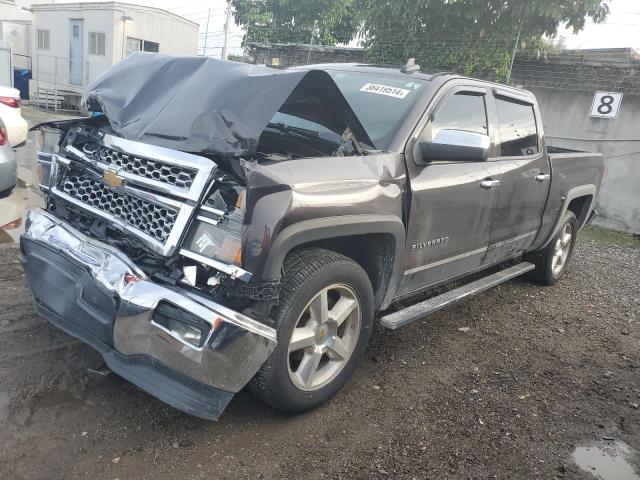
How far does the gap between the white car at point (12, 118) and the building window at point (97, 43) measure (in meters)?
11.8

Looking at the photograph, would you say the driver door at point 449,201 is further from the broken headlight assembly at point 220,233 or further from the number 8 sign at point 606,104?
the number 8 sign at point 606,104

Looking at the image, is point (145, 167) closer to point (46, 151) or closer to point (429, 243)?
point (46, 151)

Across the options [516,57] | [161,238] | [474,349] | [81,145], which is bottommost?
[474,349]

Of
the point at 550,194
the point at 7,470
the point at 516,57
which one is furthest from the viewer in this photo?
the point at 516,57

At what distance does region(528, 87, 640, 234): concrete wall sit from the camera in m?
8.99

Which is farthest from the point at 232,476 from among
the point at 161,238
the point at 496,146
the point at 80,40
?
the point at 80,40

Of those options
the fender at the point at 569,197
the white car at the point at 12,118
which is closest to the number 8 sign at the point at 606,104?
the fender at the point at 569,197

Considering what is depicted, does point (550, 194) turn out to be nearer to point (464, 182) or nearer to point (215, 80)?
point (464, 182)

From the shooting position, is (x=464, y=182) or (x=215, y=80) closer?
(x=215, y=80)

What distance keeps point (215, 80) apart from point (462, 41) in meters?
7.99

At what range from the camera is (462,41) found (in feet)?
32.3

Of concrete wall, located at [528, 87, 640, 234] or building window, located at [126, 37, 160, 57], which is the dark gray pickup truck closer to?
concrete wall, located at [528, 87, 640, 234]

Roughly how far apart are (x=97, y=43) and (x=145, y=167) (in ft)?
61.9

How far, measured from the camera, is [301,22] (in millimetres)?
17906
